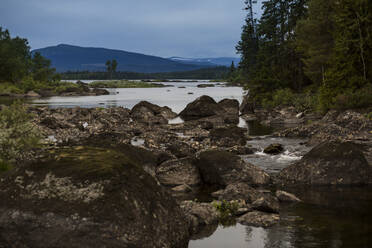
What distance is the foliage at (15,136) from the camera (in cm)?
1395

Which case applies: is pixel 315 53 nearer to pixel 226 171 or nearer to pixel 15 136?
pixel 226 171

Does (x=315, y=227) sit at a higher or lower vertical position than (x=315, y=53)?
lower

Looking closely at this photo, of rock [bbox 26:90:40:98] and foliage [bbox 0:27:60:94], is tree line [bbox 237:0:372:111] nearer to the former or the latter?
rock [bbox 26:90:40:98]

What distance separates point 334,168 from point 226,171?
4.15 metres

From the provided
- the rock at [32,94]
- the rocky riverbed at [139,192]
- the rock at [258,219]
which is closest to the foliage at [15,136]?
the rocky riverbed at [139,192]

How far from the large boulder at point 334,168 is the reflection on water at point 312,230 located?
6.74ft

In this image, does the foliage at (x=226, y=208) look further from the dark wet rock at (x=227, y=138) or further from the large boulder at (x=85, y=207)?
the dark wet rock at (x=227, y=138)

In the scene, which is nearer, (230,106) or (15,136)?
(15,136)

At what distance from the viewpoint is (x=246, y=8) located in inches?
2911

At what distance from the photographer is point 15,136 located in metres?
15.8

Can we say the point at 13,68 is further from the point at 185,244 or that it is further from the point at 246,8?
the point at 185,244

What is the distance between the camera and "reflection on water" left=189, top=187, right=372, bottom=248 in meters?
9.59

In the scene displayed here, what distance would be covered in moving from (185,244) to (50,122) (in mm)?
28632

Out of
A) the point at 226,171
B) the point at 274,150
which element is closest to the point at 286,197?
the point at 226,171
